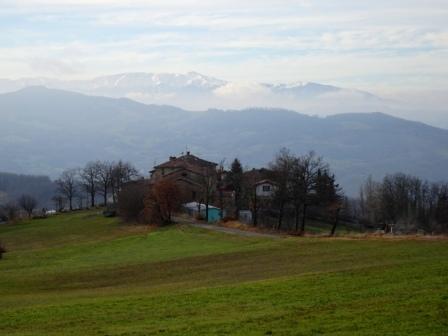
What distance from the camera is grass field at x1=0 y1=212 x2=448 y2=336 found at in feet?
68.2

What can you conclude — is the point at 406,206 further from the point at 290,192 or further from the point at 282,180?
the point at 282,180

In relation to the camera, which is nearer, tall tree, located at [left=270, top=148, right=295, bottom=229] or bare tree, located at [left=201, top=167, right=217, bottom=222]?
tall tree, located at [left=270, top=148, right=295, bottom=229]

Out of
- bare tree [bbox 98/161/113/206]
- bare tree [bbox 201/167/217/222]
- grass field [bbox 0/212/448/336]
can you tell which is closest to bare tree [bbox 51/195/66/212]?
bare tree [bbox 98/161/113/206]

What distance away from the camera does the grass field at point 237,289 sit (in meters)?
20.8

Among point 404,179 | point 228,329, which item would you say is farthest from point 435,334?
point 404,179

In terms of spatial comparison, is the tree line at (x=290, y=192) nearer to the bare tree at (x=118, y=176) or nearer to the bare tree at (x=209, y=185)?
the bare tree at (x=209, y=185)

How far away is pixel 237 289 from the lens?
2942cm

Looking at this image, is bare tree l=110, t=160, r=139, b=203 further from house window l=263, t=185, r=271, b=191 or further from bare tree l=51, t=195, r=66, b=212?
house window l=263, t=185, r=271, b=191

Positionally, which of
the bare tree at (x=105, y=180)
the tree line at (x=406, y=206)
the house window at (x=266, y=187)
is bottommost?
the tree line at (x=406, y=206)

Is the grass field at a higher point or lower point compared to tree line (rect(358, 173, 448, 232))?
lower

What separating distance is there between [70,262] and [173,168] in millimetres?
73661

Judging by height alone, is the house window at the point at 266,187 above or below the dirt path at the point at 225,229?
above

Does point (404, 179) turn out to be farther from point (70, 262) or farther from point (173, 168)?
point (70, 262)

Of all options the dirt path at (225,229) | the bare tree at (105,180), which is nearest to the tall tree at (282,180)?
the dirt path at (225,229)
